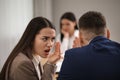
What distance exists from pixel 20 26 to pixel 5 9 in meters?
0.58

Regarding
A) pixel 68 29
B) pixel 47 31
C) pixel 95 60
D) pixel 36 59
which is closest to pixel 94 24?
pixel 95 60

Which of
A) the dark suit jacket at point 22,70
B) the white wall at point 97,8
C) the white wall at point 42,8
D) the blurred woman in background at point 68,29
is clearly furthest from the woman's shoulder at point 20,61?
the white wall at point 97,8


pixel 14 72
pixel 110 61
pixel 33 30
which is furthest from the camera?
pixel 33 30

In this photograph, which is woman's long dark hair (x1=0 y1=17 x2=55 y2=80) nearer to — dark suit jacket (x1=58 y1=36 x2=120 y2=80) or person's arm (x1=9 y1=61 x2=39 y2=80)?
person's arm (x1=9 y1=61 x2=39 y2=80)

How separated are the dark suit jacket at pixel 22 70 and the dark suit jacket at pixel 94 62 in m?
0.35

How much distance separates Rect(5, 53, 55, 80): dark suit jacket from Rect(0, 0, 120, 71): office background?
654mm

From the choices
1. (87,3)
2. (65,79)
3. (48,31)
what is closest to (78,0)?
(87,3)

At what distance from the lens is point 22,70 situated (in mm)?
1576

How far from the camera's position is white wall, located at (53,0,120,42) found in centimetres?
449

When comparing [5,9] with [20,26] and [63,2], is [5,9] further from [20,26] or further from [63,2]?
[63,2]

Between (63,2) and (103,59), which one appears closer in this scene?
(103,59)

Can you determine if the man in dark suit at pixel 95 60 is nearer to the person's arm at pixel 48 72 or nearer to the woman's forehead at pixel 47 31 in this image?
the person's arm at pixel 48 72

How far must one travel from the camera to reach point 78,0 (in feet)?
14.9

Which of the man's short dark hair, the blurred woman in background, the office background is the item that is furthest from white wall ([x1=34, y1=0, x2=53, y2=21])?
the man's short dark hair
